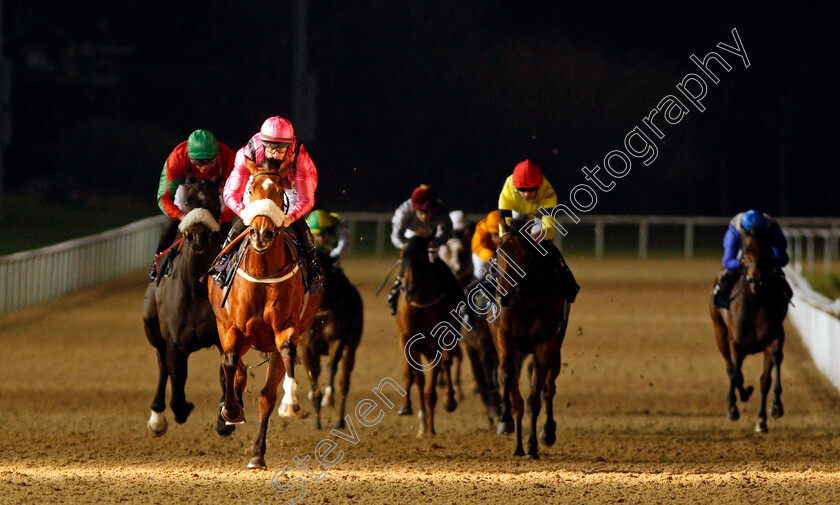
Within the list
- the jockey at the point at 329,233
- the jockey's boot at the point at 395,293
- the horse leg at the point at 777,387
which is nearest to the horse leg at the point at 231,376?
the jockey's boot at the point at 395,293

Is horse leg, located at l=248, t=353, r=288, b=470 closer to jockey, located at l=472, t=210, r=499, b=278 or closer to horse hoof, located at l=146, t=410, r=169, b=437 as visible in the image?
horse hoof, located at l=146, t=410, r=169, b=437

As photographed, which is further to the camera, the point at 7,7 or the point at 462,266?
the point at 7,7

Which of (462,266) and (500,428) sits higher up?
(462,266)

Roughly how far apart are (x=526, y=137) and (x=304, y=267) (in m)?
30.1

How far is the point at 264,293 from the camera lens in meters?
6.39

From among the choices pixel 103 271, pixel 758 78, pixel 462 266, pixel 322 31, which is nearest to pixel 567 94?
pixel 758 78

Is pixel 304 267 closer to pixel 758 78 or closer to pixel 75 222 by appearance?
pixel 75 222

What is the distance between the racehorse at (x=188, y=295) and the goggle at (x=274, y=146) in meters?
0.68

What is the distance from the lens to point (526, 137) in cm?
3628

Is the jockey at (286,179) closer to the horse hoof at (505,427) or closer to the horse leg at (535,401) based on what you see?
the horse leg at (535,401)

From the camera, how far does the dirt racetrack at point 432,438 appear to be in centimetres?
647

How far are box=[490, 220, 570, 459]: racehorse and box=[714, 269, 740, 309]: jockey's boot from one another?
2.19m

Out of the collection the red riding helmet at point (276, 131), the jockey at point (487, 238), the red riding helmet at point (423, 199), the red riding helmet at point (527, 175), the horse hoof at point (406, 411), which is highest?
the red riding helmet at point (276, 131)

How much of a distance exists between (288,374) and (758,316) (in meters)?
4.77
